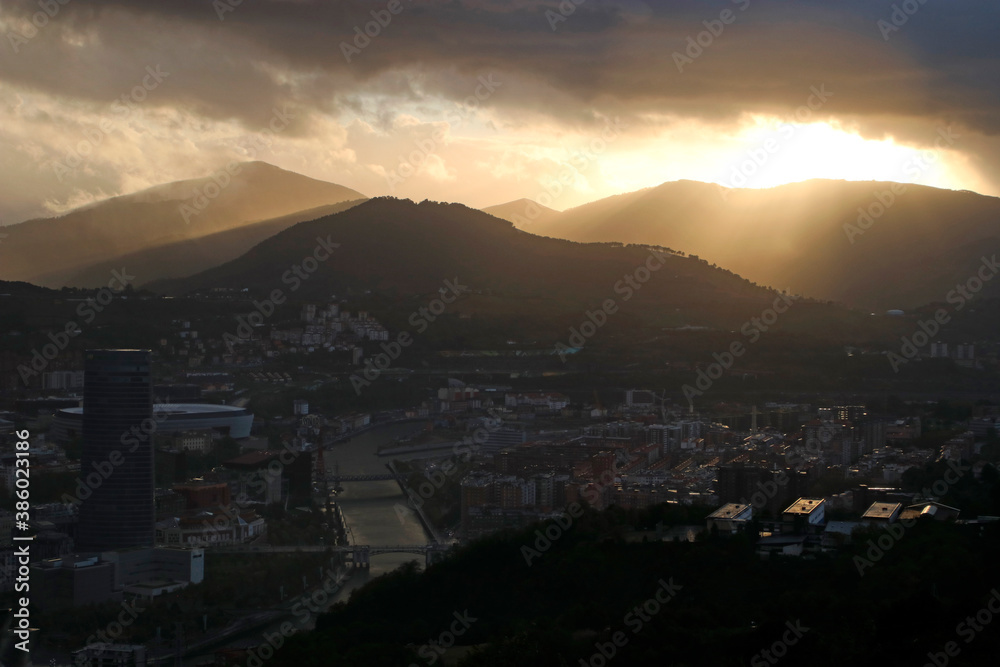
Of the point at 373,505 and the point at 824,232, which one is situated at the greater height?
the point at 824,232

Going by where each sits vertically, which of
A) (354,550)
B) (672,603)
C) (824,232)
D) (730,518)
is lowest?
(354,550)

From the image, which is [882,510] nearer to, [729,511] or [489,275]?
[729,511]

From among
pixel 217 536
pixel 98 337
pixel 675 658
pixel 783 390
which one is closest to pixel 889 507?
pixel 675 658

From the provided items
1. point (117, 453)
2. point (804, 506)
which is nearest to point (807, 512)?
point (804, 506)

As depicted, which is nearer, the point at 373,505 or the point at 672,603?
the point at 672,603

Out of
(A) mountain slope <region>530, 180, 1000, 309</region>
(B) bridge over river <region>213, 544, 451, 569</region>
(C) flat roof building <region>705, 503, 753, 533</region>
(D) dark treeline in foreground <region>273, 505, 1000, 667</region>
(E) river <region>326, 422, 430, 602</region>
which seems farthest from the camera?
(A) mountain slope <region>530, 180, 1000, 309</region>

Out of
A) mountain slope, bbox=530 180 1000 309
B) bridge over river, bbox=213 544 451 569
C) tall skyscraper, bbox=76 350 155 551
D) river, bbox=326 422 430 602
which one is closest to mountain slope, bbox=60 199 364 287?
mountain slope, bbox=530 180 1000 309

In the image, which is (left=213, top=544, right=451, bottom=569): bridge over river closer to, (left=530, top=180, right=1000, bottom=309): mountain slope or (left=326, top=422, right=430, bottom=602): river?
(left=326, top=422, right=430, bottom=602): river
